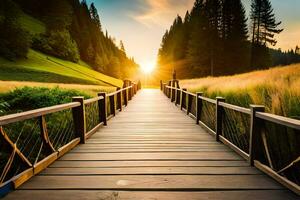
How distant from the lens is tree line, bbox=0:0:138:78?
5028 centimetres

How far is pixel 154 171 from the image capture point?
3623 millimetres

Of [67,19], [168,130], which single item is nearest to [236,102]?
[168,130]

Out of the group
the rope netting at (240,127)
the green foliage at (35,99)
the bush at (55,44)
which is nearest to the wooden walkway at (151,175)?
the rope netting at (240,127)

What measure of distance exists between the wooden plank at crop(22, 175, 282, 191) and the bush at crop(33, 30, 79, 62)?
204ft

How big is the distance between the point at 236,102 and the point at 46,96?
416 inches

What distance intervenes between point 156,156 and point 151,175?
3.03ft

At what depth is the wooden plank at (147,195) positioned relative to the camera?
280cm

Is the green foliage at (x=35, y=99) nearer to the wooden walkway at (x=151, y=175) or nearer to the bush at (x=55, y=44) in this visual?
the wooden walkway at (x=151, y=175)

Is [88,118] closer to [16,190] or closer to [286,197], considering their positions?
[16,190]

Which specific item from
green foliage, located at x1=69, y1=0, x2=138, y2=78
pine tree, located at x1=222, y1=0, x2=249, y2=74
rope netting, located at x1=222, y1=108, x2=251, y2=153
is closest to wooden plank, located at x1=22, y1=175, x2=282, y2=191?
rope netting, located at x1=222, y1=108, x2=251, y2=153

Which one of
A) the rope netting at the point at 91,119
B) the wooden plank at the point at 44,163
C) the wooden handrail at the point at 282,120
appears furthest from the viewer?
the rope netting at the point at 91,119

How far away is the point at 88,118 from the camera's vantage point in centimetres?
1027

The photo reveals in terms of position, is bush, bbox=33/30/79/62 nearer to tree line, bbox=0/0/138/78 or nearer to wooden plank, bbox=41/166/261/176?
tree line, bbox=0/0/138/78

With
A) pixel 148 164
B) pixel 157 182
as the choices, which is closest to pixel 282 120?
pixel 157 182
